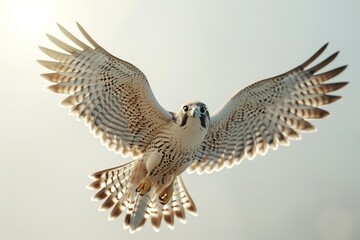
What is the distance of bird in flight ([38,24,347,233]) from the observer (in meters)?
10.0

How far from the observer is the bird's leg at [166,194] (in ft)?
36.1

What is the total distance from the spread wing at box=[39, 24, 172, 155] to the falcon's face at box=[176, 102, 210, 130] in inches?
16.3

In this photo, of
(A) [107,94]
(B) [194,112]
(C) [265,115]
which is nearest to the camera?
(B) [194,112]

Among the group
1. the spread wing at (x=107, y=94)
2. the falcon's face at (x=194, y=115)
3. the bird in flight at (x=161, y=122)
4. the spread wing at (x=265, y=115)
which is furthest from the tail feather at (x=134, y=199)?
the falcon's face at (x=194, y=115)

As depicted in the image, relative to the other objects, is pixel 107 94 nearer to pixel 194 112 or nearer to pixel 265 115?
pixel 194 112

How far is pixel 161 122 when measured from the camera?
10.4 metres

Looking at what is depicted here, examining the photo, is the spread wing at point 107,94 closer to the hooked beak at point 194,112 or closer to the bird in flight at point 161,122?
the bird in flight at point 161,122

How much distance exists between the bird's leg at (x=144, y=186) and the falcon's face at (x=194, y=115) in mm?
1223

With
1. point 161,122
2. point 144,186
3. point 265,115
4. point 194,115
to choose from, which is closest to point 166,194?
point 144,186

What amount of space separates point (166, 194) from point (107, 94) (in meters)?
1.96

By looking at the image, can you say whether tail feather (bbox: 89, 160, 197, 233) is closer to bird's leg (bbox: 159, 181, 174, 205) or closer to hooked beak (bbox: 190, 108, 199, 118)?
bird's leg (bbox: 159, 181, 174, 205)

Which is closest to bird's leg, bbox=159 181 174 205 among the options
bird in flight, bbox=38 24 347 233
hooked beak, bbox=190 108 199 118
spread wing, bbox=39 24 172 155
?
Answer: bird in flight, bbox=38 24 347 233

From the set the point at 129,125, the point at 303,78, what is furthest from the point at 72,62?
the point at 303,78

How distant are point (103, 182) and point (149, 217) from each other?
94 centimetres
